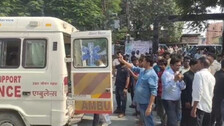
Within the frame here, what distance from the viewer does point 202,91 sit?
20.5ft

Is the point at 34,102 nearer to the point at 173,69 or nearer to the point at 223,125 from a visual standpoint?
the point at 173,69

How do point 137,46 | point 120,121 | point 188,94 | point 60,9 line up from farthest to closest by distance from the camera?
point 137,46 < point 60,9 < point 120,121 < point 188,94

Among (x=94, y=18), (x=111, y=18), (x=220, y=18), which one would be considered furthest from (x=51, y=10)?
(x=220, y=18)

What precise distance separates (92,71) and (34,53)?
3.57 feet

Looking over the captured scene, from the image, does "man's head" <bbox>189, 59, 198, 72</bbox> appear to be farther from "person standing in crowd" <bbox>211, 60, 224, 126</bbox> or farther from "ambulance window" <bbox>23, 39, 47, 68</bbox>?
"ambulance window" <bbox>23, 39, 47, 68</bbox>

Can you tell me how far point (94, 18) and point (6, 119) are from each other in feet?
22.0

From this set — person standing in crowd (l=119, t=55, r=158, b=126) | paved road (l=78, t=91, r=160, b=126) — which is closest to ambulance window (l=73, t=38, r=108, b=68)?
person standing in crowd (l=119, t=55, r=158, b=126)

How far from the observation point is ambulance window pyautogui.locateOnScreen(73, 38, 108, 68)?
6949 mm

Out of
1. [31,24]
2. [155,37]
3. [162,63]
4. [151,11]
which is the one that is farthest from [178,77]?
[151,11]

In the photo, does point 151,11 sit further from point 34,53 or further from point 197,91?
point 197,91

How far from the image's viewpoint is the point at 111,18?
20.0 m

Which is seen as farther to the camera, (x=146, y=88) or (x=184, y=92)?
(x=184, y=92)

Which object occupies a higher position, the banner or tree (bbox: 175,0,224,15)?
tree (bbox: 175,0,224,15)

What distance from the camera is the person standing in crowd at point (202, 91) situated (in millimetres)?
6227
